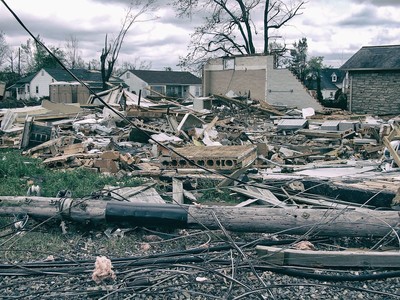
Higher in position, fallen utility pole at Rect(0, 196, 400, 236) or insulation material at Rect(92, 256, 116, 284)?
fallen utility pole at Rect(0, 196, 400, 236)

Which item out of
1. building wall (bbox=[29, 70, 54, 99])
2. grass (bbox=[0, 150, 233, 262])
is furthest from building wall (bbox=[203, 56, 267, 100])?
building wall (bbox=[29, 70, 54, 99])

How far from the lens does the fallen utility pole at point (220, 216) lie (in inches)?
226

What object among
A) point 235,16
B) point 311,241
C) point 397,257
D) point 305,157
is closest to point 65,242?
point 311,241

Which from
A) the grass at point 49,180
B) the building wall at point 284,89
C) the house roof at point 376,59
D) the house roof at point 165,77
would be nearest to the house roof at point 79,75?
the house roof at point 165,77

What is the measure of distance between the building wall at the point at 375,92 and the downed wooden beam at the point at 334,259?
2503 cm

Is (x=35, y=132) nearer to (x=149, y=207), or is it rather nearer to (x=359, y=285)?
(x=149, y=207)

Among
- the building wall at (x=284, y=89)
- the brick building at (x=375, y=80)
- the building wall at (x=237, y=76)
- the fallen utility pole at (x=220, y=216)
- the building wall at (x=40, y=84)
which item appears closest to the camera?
the fallen utility pole at (x=220, y=216)

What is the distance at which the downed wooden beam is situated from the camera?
16.5 feet

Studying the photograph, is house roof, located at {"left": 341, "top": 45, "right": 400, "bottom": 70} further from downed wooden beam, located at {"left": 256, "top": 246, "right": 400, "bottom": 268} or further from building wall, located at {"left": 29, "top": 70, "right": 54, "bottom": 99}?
building wall, located at {"left": 29, "top": 70, "right": 54, "bottom": 99}

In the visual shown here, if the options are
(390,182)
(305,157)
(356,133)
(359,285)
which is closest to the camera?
(359,285)

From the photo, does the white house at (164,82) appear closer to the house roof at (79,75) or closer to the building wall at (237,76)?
the house roof at (79,75)

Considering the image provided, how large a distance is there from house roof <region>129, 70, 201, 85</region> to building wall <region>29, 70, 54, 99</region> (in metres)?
10.6

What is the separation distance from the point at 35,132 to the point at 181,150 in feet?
18.6

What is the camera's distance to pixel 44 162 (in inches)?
427
